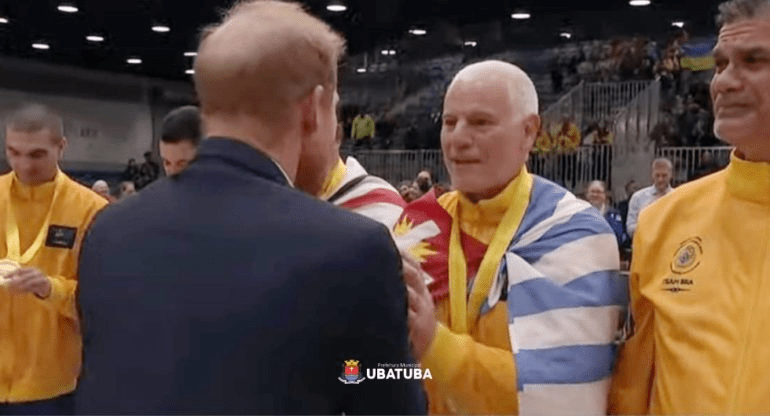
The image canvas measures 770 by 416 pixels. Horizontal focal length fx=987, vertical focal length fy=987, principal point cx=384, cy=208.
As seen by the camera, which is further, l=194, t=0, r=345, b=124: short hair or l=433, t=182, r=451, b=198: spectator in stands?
l=433, t=182, r=451, b=198: spectator in stands

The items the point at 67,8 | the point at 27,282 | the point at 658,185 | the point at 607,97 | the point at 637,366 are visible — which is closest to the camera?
the point at 637,366

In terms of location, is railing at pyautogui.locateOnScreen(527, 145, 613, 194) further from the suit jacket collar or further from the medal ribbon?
the suit jacket collar

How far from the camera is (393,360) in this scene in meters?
1.28

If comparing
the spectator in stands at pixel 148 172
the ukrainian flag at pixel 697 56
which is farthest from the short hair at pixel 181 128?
the spectator in stands at pixel 148 172

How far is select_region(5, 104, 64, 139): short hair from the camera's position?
383 centimetres

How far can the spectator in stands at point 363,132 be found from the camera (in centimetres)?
1848

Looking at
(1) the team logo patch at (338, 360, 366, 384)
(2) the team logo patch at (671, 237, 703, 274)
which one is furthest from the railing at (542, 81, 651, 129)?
(1) the team logo patch at (338, 360, 366, 384)

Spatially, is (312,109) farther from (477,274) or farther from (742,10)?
(742,10)

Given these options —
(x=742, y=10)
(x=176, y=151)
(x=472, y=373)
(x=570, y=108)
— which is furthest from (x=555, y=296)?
(x=570, y=108)

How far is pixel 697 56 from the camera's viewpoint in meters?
15.6

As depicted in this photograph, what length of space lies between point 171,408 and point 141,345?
0.30 feet

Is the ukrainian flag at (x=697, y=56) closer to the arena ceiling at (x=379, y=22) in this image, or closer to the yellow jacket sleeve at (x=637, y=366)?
the arena ceiling at (x=379, y=22)

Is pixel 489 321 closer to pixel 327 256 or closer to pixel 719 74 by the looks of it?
pixel 719 74

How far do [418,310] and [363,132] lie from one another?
16992 millimetres
